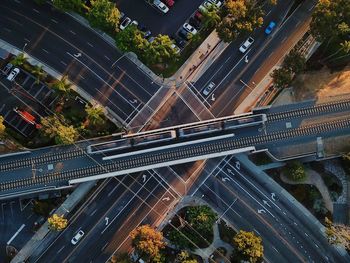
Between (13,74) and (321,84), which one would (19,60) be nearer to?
(13,74)

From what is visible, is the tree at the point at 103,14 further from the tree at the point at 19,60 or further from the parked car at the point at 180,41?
the tree at the point at 19,60

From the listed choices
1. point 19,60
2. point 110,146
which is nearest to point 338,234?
point 110,146

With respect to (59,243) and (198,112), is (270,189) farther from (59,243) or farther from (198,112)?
(59,243)

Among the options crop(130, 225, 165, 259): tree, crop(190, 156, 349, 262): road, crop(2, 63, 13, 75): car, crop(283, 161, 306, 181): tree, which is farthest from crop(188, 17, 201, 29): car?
crop(130, 225, 165, 259): tree

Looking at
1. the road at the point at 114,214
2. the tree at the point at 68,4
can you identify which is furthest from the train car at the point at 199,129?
the tree at the point at 68,4

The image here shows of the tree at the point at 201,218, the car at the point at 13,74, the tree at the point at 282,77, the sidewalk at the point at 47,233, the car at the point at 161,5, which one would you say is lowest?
the sidewalk at the point at 47,233

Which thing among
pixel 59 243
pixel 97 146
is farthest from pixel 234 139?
pixel 59 243

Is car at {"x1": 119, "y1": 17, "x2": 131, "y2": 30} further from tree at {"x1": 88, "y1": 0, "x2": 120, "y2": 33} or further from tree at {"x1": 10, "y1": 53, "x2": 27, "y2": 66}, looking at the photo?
tree at {"x1": 10, "y1": 53, "x2": 27, "y2": 66}
